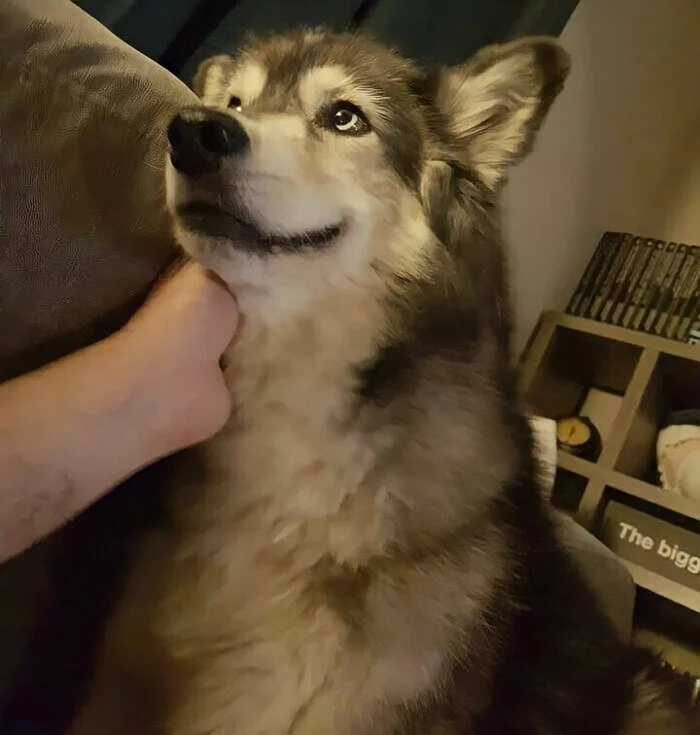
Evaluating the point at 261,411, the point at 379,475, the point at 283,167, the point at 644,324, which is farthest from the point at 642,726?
the point at 644,324

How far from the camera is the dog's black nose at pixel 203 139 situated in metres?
0.92

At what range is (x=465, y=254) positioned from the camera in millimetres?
1187

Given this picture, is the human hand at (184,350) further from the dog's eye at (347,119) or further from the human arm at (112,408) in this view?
the dog's eye at (347,119)

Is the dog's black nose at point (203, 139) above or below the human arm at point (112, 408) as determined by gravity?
above

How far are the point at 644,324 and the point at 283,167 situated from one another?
195 centimetres

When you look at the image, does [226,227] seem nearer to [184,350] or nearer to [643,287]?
[184,350]

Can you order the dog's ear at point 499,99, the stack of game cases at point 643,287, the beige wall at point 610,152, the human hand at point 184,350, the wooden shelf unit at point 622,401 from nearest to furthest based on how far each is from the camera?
the human hand at point 184,350 < the dog's ear at point 499,99 < the wooden shelf unit at point 622,401 < the stack of game cases at point 643,287 < the beige wall at point 610,152

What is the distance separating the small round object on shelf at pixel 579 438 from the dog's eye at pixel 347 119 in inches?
68.5

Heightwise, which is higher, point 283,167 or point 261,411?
point 283,167

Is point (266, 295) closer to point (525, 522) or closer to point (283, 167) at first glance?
Answer: point (283, 167)

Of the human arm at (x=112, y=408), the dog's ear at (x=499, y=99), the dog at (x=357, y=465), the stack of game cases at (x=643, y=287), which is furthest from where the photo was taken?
the stack of game cases at (x=643, y=287)

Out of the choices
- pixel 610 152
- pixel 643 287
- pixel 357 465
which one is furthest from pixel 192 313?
pixel 610 152

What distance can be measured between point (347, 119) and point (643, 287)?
1.82m

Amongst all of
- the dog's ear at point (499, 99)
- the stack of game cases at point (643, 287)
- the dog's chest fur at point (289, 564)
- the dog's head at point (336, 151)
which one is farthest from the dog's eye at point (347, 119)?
the stack of game cases at point (643, 287)
